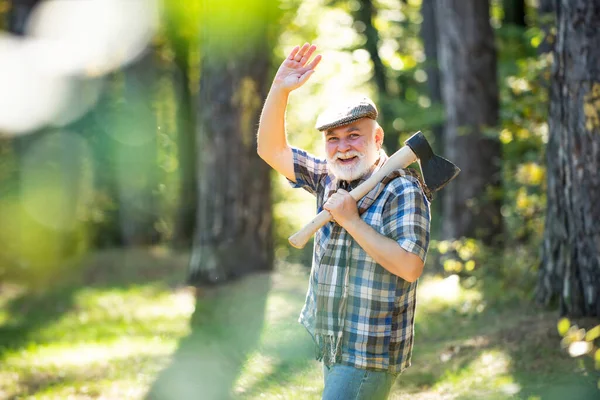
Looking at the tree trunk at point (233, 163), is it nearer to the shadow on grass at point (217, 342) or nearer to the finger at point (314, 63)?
the shadow on grass at point (217, 342)

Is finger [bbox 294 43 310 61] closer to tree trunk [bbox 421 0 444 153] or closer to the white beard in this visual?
the white beard

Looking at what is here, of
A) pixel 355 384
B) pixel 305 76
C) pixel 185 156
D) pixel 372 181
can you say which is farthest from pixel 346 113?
pixel 185 156

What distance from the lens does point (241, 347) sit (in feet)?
28.5

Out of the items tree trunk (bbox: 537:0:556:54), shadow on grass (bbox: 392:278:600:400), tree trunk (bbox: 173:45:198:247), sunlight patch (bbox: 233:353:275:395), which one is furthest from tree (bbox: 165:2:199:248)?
sunlight patch (bbox: 233:353:275:395)

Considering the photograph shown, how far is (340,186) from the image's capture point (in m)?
4.19

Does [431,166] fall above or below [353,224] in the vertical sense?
above

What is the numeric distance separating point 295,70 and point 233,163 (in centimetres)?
742

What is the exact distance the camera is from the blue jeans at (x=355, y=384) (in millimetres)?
3800

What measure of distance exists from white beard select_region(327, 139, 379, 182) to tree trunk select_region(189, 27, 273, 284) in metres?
7.74

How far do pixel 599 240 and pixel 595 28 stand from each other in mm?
1805

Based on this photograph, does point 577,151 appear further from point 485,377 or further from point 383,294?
point 383,294

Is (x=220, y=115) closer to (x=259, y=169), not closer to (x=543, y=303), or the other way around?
(x=259, y=169)

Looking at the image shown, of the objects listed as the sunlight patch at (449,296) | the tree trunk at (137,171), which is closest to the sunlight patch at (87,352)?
the sunlight patch at (449,296)

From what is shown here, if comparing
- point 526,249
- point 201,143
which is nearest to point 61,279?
point 201,143
